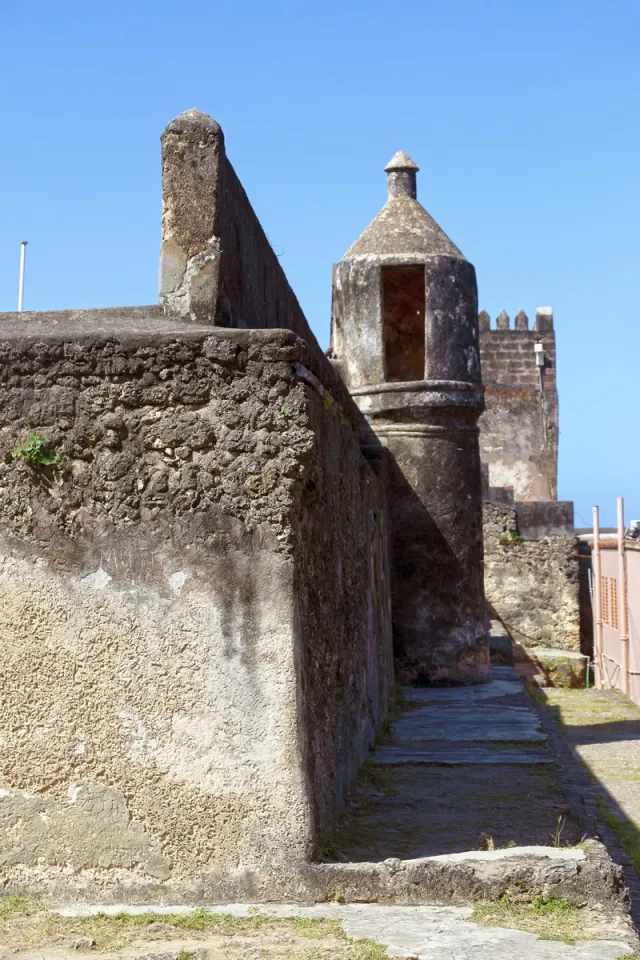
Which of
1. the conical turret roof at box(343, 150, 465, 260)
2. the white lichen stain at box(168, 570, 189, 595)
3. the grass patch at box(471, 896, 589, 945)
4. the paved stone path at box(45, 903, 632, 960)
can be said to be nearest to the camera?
the paved stone path at box(45, 903, 632, 960)

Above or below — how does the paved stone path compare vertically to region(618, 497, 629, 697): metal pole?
below

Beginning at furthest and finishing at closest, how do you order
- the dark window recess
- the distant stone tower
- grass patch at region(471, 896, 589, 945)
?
1. the dark window recess
2. the distant stone tower
3. grass patch at region(471, 896, 589, 945)

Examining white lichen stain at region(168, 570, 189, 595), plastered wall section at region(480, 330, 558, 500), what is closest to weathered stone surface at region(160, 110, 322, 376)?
white lichen stain at region(168, 570, 189, 595)

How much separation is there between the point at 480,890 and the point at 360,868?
1.38 ft

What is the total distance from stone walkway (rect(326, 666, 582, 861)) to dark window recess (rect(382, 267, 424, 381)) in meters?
3.64

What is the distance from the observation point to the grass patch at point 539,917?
3.84 m

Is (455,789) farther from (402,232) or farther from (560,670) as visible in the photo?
(560,670)

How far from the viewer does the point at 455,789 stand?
6.03 m

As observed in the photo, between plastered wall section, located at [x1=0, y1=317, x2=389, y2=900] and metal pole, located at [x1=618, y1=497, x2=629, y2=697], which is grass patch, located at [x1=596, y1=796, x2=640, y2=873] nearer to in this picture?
plastered wall section, located at [x1=0, y1=317, x2=389, y2=900]

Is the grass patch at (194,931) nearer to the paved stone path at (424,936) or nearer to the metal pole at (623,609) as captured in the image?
the paved stone path at (424,936)

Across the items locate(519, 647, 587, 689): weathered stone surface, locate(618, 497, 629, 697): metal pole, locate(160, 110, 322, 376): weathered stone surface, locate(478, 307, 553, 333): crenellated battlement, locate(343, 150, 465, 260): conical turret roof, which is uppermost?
locate(478, 307, 553, 333): crenellated battlement

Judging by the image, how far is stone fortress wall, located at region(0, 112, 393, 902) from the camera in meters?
4.23

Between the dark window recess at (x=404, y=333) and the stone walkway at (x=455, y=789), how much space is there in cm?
364

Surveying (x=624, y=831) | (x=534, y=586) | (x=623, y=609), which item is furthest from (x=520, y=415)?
(x=624, y=831)
